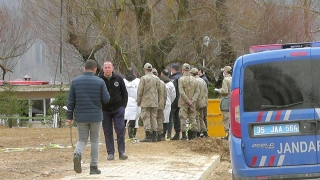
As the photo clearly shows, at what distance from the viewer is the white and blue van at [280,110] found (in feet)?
27.1

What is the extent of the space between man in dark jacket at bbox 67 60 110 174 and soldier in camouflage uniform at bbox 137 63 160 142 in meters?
5.58

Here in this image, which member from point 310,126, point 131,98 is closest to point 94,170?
point 310,126

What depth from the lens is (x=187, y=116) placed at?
56.0 ft

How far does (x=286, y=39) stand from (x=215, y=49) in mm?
7536

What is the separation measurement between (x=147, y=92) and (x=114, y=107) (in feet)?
12.1

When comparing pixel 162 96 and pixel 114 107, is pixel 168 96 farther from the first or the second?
pixel 114 107

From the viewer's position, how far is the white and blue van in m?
8.25

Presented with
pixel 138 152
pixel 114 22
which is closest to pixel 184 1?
pixel 114 22

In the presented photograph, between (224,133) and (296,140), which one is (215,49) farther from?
(296,140)

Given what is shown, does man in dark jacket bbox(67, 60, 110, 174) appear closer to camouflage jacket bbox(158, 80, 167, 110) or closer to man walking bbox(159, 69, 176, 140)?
camouflage jacket bbox(158, 80, 167, 110)

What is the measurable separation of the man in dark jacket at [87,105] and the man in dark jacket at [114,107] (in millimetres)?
1840

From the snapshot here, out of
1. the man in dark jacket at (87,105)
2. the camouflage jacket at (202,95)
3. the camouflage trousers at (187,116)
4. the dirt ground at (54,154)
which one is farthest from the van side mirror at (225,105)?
the camouflage jacket at (202,95)

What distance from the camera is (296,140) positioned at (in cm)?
831

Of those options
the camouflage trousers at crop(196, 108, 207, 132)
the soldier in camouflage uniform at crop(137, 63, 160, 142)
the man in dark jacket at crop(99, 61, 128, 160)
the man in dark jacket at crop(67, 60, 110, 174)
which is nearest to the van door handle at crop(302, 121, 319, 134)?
the man in dark jacket at crop(67, 60, 110, 174)
